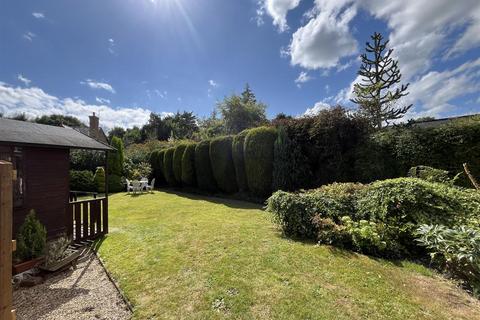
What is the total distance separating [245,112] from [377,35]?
12.9 m

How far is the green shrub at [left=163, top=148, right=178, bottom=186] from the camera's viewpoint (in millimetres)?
16406

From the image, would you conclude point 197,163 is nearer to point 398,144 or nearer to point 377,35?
point 398,144

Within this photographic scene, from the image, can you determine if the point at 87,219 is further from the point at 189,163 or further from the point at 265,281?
the point at 189,163

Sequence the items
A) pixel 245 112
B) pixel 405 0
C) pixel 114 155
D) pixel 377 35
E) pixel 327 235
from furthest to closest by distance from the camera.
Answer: pixel 245 112 → pixel 114 155 → pixel 377 35 → pixel 405 0 → pixel 327 235

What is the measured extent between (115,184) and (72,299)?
1511 centimetres

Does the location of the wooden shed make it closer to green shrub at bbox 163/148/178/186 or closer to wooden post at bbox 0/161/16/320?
wooden post at bbox 0/161/16/320

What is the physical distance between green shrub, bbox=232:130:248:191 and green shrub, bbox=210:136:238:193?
63 cm

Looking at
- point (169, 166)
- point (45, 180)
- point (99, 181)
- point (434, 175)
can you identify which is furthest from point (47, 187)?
point (99, 181)

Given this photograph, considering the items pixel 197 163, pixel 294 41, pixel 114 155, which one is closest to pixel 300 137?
pixel 294 41

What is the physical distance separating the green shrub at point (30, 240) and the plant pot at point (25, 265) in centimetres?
8

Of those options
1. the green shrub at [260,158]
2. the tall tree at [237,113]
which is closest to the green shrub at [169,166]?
the green shrub at [260,158]

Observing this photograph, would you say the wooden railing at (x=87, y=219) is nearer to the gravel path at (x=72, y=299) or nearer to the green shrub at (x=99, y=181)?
the gravel path at (x=72, y=299)

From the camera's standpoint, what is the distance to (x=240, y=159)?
35.8ft

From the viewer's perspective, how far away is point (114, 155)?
17.5 meters
